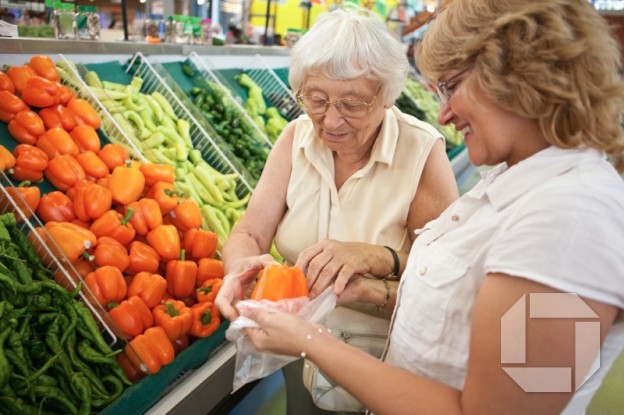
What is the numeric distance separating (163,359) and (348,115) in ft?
3.55

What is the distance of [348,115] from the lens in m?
1.81

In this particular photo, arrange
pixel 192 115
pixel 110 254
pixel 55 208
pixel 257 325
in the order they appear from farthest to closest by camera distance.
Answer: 1. pixel 192 115
2. pixel 55 208
3. pixel 110 254
4. pixel 257 325

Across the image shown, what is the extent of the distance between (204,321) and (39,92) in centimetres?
133

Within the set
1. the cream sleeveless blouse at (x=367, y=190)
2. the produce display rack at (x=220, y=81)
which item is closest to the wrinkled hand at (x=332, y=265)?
the cream sleeveless blouse at (x=367, y=190)

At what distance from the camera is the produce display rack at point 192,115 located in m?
3.42

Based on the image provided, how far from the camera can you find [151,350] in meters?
2.00

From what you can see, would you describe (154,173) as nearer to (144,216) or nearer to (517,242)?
(144,216)

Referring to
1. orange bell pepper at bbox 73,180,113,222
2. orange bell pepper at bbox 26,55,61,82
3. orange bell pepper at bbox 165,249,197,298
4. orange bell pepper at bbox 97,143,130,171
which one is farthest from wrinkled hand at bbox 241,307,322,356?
orange bell pepper at bbox 26,55,61,82

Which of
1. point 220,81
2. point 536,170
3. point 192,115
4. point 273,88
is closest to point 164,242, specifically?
point 192,115

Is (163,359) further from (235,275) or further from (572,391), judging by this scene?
(572,391)

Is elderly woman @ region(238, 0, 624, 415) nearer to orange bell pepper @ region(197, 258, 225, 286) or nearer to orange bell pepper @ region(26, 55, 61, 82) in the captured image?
orange bell pepper @ region(197, 258, 225, 286)

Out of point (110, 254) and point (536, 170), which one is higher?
point (536, 170)

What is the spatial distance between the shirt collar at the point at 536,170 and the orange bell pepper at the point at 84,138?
2116 millimetres

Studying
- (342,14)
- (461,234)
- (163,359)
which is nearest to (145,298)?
(163,359)
